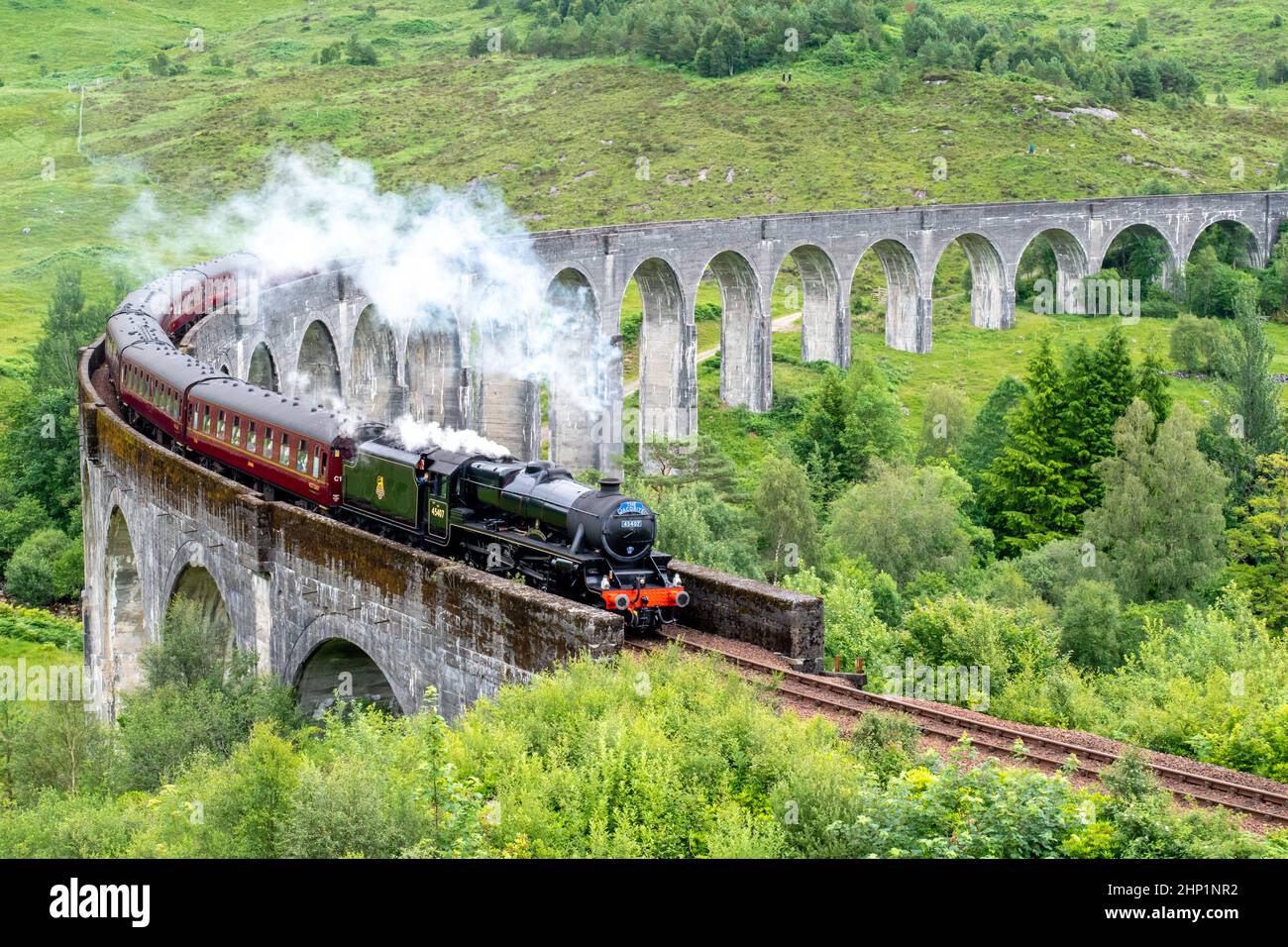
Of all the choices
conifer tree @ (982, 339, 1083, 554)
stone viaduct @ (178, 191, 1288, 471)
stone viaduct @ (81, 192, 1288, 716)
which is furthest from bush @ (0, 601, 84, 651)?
conifer tree @ (982, 339, 1083, 554)

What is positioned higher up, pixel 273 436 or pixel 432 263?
pixel 432 263

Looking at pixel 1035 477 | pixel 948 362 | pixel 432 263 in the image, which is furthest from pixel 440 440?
pixel 948 362

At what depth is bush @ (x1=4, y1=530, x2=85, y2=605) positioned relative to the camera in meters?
55.0

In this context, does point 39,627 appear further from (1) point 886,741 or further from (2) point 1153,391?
(2) point 1153,391

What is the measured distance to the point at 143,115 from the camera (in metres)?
115

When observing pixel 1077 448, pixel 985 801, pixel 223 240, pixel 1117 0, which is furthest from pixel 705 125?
pixel 985 801

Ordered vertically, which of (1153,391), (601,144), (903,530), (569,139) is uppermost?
(569,139)

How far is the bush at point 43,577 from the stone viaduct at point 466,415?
940 cm

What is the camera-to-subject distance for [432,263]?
54562 millimetres

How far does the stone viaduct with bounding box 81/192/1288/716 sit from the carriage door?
2.87ft

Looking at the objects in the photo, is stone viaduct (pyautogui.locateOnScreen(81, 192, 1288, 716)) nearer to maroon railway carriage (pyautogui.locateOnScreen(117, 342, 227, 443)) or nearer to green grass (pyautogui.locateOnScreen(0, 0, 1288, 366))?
maroon railway carriage (pyautogui.locateOnScreen(117, 342, 227, 443))

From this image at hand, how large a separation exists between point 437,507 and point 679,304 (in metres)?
43.8

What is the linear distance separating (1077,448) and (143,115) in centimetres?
8390
